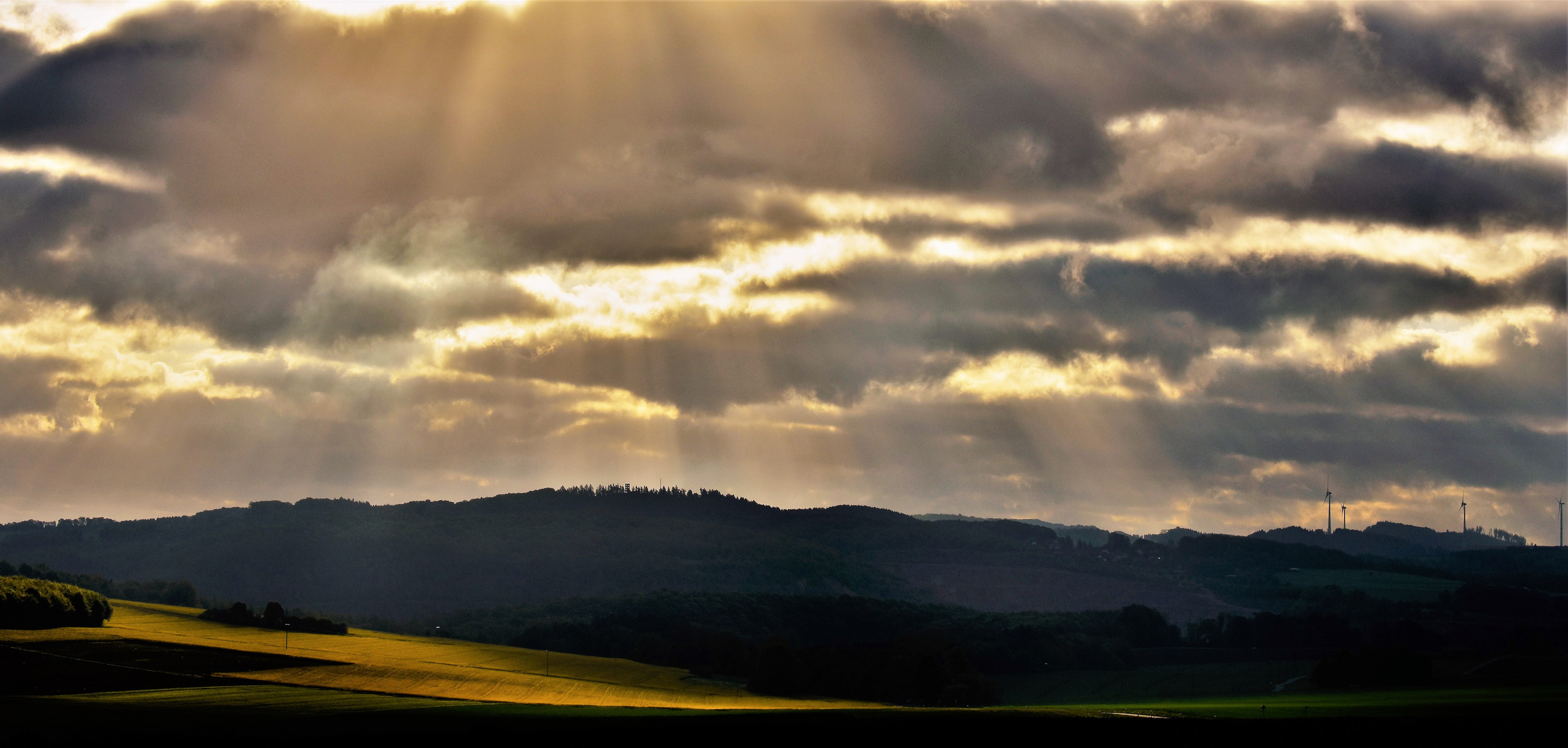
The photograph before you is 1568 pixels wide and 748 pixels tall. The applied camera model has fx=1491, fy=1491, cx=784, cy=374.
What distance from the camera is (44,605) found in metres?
171

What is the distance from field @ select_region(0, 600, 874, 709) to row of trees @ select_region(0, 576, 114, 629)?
3014mm

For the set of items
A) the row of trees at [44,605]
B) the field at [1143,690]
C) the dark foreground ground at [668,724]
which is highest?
the row of trees at [44,605]

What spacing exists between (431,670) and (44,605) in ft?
167

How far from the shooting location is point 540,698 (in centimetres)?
13788

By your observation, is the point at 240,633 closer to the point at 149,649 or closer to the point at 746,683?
the point at 149,649

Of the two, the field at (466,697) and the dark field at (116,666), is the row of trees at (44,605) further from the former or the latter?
the dark field at (116,666)

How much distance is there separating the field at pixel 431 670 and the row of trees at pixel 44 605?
301 cm

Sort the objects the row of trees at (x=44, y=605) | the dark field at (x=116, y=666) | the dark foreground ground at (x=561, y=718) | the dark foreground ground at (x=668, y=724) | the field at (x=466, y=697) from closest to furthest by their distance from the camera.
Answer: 1. the dark foreground ground at (x=668, y=724)
2. the dark foreground ground at (x=561, y=718)
3. the field at (x=466, y=697)
4. the dark field at (x=116, y=666)
5. the row of trees at (x=44, y=605)

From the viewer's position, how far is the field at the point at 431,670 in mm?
139750

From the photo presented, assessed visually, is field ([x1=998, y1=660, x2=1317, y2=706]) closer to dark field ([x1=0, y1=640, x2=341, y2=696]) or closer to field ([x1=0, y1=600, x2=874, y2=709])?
field ([x1=0, y1=600, x2=874, y2=709])

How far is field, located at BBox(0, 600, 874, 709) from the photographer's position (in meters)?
140

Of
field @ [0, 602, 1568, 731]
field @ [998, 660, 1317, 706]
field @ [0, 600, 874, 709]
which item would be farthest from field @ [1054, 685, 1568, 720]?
field @ [0, 600, 874, 709]

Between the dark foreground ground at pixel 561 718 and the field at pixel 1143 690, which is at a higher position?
the dark foreground ground at pixel 561 718

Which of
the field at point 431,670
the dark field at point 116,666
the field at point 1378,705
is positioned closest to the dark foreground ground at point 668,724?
the field at point 1378,705
